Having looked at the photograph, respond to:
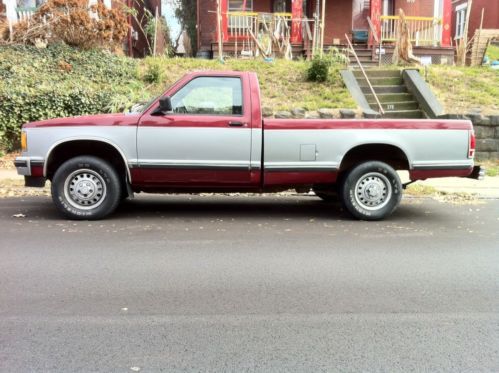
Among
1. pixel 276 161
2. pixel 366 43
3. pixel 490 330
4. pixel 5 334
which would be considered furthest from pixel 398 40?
pixel 5 334

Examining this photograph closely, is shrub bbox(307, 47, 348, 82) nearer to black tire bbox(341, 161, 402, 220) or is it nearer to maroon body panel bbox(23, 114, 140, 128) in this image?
black tire bbox(341, 161, 402, 220)

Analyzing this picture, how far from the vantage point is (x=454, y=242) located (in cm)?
613

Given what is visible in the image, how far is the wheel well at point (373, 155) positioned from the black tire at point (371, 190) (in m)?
0.18

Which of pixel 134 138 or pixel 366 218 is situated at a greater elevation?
pixel 134 138

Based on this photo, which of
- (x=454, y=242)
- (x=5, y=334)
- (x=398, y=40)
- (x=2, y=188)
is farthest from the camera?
(x=398, y=40)

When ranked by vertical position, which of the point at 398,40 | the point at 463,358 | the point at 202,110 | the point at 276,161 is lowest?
the point at 463,358

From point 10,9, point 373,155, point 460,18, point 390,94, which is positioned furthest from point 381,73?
point 460,18

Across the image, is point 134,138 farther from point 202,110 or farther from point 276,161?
point 276,161

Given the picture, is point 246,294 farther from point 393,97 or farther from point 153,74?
point 393,97

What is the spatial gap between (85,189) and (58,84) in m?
7.05

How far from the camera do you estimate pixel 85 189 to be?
22.4ft

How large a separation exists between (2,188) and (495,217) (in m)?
7.99

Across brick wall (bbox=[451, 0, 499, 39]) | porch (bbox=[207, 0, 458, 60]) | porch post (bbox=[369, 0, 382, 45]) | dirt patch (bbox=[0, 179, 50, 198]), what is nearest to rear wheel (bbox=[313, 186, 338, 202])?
dirt patch (bbox=[0, 179, 50, 198])

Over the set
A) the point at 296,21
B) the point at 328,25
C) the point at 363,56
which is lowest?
the point at 363,56
